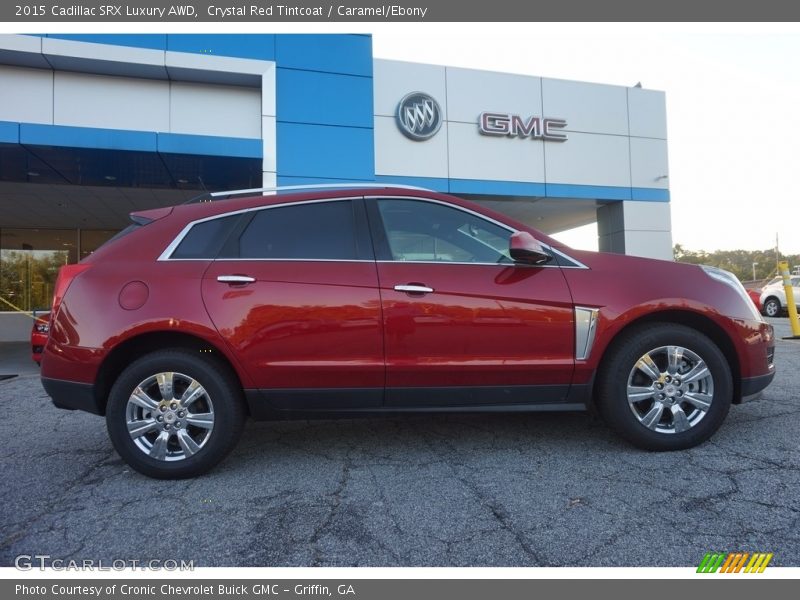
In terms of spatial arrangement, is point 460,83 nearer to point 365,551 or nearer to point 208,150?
point 208,150

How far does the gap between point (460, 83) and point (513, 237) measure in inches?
361

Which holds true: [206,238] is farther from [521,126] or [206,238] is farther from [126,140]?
[521,126]

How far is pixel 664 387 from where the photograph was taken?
2.99 m

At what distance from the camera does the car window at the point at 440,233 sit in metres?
3.04

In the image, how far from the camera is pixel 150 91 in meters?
8.21

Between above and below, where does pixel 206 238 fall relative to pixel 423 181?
below

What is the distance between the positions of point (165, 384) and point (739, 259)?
315 ft

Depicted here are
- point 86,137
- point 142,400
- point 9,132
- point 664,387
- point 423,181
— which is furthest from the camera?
point 423,181

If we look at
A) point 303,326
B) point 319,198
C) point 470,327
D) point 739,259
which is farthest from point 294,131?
point 739,259

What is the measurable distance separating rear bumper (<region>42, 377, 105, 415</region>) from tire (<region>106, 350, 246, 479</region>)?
141 mm

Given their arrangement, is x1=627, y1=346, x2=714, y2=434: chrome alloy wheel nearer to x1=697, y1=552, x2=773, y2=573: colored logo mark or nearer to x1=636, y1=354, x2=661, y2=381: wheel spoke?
x1=636, y1=354, x2=661, y2=381: wheel spoke

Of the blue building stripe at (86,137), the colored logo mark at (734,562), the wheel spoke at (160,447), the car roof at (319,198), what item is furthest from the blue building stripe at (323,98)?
the colored logo mark at (734,562)

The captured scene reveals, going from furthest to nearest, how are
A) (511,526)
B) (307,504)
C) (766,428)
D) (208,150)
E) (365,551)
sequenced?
1. (208,150)
2. (766,428)
3. (307,504)
4. (511,526)
5. (365,551)

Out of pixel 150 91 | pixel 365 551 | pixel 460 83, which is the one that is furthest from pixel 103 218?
pixel 365 551
